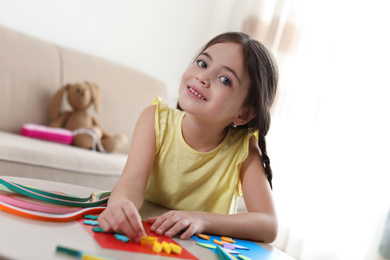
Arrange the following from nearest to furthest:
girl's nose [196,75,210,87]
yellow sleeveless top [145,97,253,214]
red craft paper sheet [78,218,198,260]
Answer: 1. red craft paper sheet [78,218,198,260]
2. girl's nose [196,75,210,87]
3. yellow sleeveless top [145,97,253,214]

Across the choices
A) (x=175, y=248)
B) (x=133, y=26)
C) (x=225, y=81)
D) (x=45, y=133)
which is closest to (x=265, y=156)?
(x=225, y=81)

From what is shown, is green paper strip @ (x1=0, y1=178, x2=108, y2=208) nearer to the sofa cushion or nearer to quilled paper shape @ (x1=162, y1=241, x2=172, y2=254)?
quilled paper shape @ (x1=162, y1=241, x2=172, y2=254)

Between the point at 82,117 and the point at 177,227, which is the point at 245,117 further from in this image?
the point at 82,117

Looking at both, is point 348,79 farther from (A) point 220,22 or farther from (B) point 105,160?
(B) point 105,160

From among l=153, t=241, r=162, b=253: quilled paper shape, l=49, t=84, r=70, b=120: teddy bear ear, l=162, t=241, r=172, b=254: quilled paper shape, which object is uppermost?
l=153, t=241, r=162, b=253: quilled paper shape

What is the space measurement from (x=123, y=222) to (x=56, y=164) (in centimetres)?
99

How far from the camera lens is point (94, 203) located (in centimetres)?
90

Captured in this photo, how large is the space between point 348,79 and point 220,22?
1.16 meters

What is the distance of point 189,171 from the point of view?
1.24 metres

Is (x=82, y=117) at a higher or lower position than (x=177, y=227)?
lower

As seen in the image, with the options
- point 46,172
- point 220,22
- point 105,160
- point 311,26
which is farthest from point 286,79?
point 46,172

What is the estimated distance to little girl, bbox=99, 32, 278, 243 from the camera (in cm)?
112

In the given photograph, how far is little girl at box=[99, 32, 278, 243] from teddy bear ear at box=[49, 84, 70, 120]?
41.8 inches

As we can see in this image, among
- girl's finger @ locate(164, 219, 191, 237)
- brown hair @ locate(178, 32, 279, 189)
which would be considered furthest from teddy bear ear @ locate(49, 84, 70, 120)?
girl's finger @ locate(164, 219, 191, 237)
